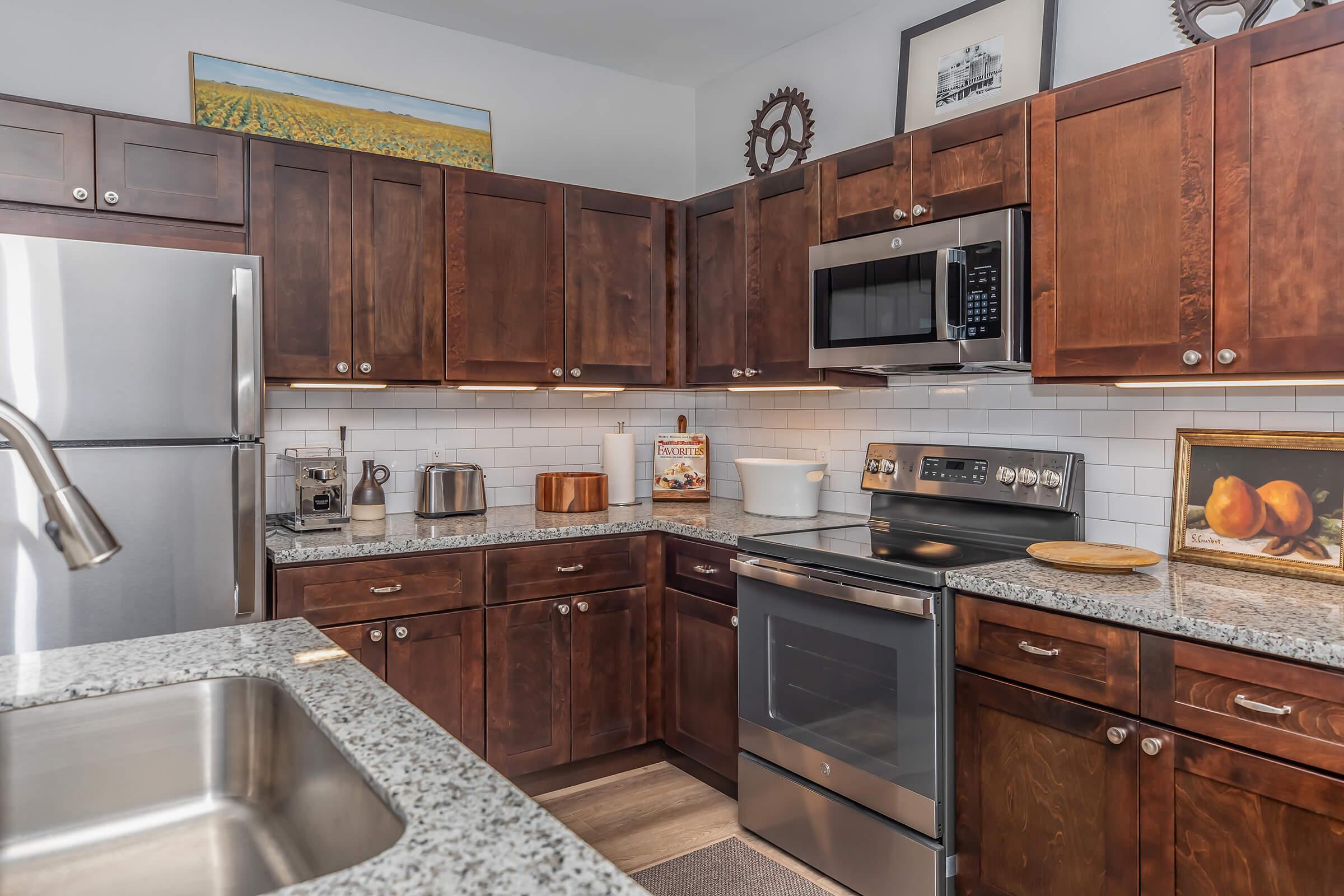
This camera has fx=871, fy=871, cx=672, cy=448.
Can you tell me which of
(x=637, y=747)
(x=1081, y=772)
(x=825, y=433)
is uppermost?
(x=825, y=433)

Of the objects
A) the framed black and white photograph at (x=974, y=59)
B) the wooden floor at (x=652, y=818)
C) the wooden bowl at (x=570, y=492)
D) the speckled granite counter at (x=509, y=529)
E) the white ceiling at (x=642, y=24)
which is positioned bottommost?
the wooden floor at (x=652, y=818)

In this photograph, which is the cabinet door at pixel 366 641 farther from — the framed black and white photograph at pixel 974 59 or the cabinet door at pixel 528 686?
the framed black and white photograph at pixel 974 59

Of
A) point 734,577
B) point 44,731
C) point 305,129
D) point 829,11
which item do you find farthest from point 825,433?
point 44,731

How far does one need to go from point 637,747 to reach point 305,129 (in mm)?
2498

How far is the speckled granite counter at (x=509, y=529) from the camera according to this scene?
2598 millimetres

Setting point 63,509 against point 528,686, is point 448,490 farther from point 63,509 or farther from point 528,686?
point 63,509

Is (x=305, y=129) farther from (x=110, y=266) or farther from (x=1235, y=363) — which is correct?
(x=1235, y=363)

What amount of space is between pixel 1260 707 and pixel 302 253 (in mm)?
2721

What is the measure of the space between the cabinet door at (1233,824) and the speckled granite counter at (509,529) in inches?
50.7

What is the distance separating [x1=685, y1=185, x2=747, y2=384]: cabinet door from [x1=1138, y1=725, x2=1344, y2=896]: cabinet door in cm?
190

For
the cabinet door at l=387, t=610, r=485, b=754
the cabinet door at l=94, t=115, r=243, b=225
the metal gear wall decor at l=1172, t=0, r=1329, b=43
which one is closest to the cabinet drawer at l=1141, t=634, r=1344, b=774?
the metal gear wall decor at l=1172, t=0, r=1329, b=43

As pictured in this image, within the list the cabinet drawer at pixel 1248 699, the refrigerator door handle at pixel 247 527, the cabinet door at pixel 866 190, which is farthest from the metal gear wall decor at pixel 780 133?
the cabinet drawer at pixel 1248 699

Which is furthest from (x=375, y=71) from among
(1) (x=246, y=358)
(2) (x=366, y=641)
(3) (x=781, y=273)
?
(2) (x=366, y=641)

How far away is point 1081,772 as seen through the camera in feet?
6.09
